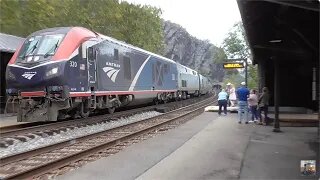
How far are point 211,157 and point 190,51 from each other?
113294 millimetres

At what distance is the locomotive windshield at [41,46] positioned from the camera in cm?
1512

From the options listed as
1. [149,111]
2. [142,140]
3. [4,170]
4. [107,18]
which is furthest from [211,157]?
[107,18]

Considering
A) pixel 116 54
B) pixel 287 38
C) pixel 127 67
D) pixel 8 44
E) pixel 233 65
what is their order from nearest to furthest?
pixel 287 38, pixel 116 54, pixel 127 67, pixel 8 44, pixel 233 65

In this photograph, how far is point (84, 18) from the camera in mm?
40688

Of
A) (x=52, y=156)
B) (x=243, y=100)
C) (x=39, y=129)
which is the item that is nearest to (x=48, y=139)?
(x=39, y=129)

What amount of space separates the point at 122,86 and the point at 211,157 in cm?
1077

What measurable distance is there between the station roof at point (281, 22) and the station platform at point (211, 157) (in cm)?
291

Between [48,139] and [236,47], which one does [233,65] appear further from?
[236,47]

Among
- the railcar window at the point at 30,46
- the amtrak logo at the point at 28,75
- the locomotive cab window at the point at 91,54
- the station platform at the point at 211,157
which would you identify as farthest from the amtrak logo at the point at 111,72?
the station platform at the point at 211,157

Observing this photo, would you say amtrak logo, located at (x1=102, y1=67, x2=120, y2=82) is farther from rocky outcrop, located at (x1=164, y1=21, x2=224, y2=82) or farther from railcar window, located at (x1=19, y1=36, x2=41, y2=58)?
rocky outcrop, located at (x1=164, y1=21, x2=224, y2=82)

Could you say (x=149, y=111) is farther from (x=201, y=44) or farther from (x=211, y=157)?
(x=201, y=44)

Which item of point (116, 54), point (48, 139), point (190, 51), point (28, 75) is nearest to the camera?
point (48, 139)

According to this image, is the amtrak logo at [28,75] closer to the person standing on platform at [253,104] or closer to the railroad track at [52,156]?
the railroad track at [52,156]

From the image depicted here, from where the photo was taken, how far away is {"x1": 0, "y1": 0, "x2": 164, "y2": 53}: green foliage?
32.1 m
